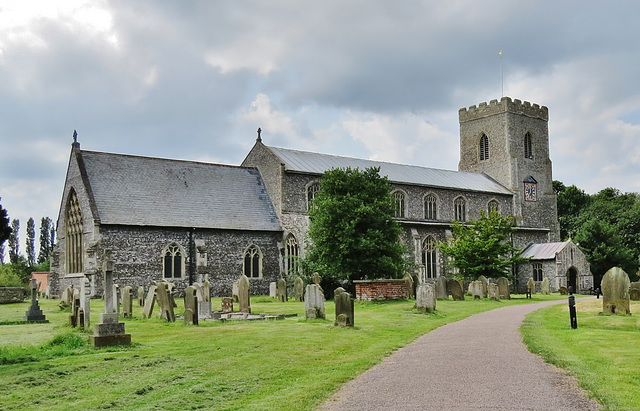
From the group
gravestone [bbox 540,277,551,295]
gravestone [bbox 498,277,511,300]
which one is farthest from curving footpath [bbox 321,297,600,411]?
gravestone [bbox 540,277,551,295]

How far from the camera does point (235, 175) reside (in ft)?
137

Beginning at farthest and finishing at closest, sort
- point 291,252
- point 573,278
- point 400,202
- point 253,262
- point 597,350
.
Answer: point 573,278
point 400,202
point 291,252
point 253,262
point 597,350

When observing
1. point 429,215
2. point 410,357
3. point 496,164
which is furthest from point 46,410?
point 496,164

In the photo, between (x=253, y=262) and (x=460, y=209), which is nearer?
(x=253, y=262)

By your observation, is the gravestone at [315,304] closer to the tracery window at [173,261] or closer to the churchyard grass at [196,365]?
the churchyard grass at [196,365]

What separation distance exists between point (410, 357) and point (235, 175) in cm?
3130

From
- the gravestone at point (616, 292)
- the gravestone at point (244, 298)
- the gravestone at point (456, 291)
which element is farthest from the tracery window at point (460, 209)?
the gravestone at point (244, 298)

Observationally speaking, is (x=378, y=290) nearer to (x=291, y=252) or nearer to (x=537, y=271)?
(x=291, y=252)

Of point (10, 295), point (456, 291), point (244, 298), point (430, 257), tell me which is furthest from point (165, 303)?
point (430, 257)

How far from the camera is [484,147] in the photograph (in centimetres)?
5666

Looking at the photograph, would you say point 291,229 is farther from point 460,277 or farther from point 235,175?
point 460,277

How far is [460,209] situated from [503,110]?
10529 mm

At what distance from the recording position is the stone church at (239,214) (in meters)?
34.1

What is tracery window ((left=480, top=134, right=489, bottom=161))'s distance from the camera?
56312mm
